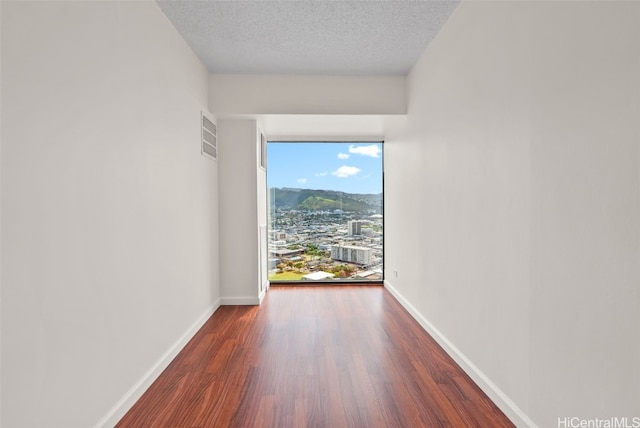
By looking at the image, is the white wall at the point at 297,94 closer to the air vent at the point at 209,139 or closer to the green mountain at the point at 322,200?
the air vent at the point at 209,139

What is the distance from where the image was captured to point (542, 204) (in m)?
1.71

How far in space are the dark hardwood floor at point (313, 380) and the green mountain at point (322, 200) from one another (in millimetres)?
2151

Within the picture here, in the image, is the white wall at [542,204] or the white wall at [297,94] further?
the white wall at [297,94]

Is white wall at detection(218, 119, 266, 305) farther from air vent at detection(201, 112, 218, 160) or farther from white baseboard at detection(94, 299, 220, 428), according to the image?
white baseboard at detection(94, 299, 220, 428)

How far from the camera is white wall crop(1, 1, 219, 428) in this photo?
1.35m

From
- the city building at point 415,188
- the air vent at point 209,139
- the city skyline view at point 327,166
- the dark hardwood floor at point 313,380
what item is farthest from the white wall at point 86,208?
the city skyline view at point 327,166

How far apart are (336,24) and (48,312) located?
9.18 feet

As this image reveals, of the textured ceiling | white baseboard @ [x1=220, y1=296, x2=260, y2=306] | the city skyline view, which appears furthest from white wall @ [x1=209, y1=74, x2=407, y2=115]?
white baseboard @ [x1=220, y1=296, x2=260, y2=306]

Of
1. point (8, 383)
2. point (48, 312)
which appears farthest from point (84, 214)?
point (8, 383)

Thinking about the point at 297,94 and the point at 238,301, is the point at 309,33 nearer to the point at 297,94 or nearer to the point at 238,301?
the point at 297,94

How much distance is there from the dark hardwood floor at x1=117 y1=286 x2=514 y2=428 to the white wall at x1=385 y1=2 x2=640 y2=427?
27 cm

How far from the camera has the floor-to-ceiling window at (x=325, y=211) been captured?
545 cm

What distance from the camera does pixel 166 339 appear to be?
2.68m

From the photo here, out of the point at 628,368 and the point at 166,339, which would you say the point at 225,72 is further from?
the point at 628,368
